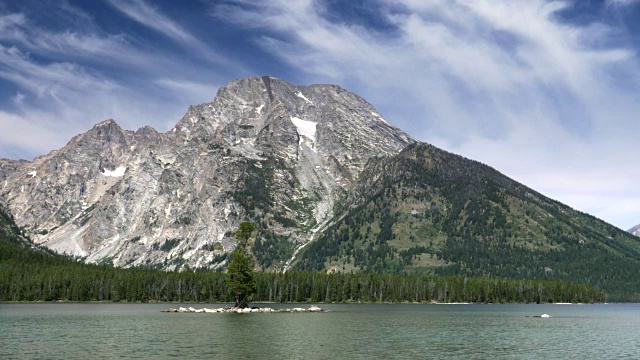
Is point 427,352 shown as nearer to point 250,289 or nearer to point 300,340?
point 300,340

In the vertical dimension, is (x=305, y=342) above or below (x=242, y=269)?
below

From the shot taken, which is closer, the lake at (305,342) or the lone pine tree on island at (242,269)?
the lake at (305,342)

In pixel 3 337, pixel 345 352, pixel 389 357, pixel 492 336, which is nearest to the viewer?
pixel 389 357

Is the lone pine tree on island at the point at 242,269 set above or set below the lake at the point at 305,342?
above

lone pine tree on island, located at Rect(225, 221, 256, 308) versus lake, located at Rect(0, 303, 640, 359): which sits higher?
lone pine tree on island, located at Rect(225, 221, 256, 308)

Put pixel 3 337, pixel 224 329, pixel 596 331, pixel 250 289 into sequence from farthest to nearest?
pixel 250 289
pixel 596 331
pixel 224 329
pixel 3 337

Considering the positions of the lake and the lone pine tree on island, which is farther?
the lone pine tree on island

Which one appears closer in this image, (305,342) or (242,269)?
(305,342)

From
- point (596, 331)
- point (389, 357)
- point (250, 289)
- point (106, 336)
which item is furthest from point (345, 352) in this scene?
point (250, 289)

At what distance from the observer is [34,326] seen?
122m

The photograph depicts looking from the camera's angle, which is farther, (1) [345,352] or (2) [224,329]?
(2) [224,329]

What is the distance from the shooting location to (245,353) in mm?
77438

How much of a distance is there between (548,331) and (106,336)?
292 ft

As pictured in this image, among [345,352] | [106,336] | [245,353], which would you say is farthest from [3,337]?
[345,352]
